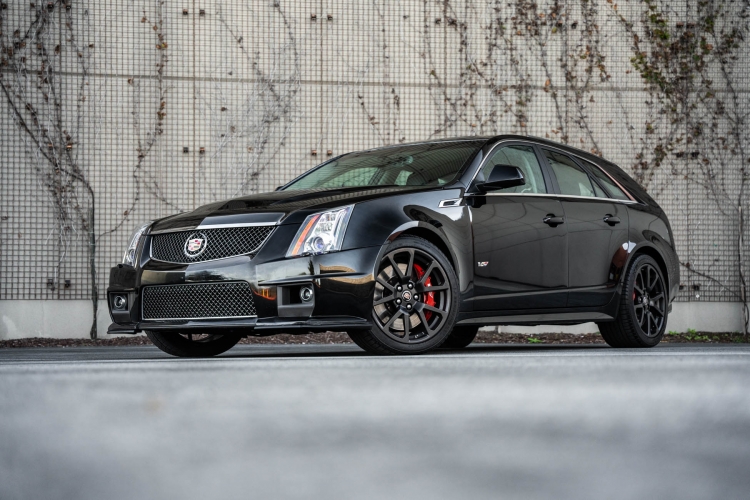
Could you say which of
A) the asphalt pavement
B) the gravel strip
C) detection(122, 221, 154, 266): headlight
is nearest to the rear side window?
detection(122, 221, 154, 266): headlight

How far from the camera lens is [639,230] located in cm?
701

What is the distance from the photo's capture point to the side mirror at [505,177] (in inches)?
221

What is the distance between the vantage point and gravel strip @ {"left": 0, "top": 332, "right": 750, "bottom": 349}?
10.9m

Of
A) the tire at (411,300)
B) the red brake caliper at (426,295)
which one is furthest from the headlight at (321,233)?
the red brake caliper at (426,295)

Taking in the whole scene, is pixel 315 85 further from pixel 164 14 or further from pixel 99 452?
pixel 99 452

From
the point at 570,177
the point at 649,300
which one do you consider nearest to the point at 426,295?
the point at 570,177

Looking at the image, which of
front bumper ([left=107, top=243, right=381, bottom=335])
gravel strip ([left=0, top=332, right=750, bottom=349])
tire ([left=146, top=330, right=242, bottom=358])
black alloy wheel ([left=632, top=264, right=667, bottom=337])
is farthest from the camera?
gravel strip ([left=0, top=332, right=750, bottom=349])

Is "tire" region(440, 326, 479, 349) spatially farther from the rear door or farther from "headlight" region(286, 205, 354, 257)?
"headlight" region(286, 205, 354, 257)

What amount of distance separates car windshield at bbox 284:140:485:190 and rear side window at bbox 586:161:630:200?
1319 millimetres

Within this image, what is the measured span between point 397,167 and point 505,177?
90 centimetres

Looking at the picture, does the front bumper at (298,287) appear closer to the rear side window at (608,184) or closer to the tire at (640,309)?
the tire at (640,309)

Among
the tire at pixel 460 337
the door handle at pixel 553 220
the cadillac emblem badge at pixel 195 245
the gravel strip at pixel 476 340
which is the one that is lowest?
the gravel strip at pixel 476 340

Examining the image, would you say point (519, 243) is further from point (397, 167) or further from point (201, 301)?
point (201, 301)

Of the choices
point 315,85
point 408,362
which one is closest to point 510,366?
point 408,362
